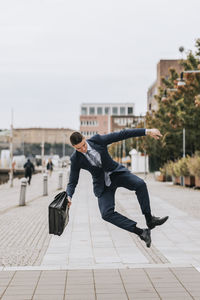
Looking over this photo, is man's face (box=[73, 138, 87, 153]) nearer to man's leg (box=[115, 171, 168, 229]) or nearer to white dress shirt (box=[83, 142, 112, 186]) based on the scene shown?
white dress shirt (box=[83, 142, 112, 186])

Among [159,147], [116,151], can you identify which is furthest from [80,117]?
[159,147]

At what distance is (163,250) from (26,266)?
254 centimetres

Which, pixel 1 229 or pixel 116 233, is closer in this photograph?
pixel 116 233

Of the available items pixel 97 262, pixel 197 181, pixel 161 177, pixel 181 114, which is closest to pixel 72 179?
pixel 97 262

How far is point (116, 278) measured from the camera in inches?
268

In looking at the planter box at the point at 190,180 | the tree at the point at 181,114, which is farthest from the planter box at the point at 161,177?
the planter box at the point at 190,180

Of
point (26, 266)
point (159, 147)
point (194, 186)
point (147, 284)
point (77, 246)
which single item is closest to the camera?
point (147, 284)

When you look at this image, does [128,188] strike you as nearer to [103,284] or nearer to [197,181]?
[103,284]

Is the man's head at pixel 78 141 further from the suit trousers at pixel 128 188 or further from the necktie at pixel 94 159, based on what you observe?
the suit trousers at pixel 128 188

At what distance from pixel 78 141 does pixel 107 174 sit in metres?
0.65

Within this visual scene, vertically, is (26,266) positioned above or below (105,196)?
below

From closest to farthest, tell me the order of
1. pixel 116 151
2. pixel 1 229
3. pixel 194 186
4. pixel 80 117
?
pixel 1 229 → pixel 194 186 → pixel 116 151 → pixel 80 117

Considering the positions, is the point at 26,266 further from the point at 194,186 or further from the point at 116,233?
the point at 194,186

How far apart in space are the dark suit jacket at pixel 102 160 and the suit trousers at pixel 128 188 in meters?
0.07
